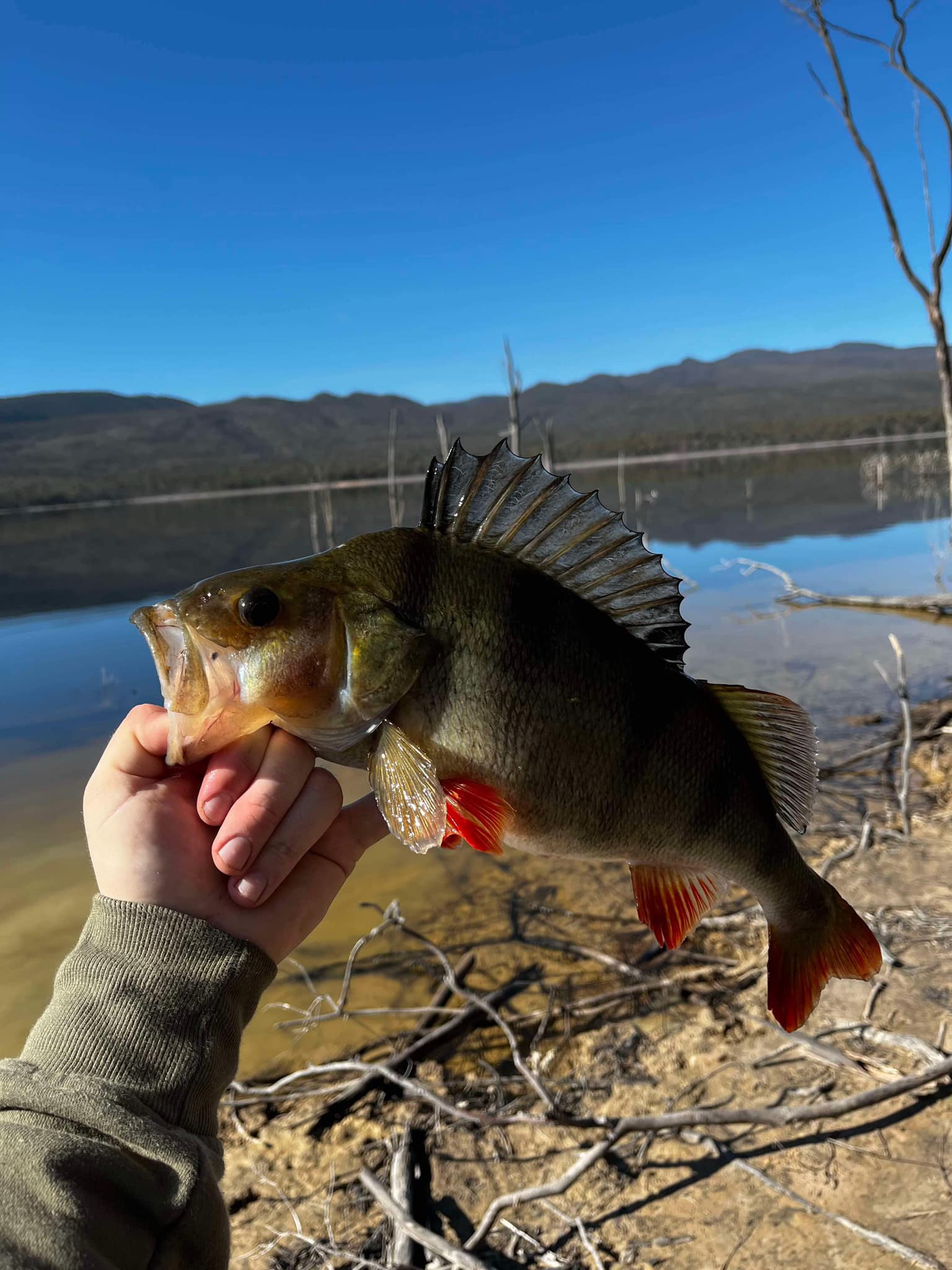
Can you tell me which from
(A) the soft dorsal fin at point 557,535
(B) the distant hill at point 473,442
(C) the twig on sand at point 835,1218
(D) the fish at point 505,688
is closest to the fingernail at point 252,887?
(D) the fish at point 505,688

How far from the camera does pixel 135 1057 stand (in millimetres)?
1584

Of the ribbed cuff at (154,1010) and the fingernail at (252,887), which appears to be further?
the fingernail at (252,887)

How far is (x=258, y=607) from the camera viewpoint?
181 cm

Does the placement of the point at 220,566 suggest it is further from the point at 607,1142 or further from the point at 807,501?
the point at 807,501

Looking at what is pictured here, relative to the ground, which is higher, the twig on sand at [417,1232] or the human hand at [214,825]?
the human hand at [214,825]

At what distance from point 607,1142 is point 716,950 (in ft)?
6.05

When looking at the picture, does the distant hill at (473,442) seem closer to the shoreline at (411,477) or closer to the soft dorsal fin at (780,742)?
the shoreline at (411,477)

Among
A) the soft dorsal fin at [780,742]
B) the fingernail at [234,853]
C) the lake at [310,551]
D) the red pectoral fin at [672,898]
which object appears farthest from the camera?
the lake at [310,551]

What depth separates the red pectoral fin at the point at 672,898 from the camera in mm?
2094

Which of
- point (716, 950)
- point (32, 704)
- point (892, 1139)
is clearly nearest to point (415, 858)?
point (716, 950)

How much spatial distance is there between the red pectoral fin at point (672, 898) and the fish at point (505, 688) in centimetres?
10

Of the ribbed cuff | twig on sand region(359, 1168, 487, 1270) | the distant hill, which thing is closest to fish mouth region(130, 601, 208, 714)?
the ribbed cuff

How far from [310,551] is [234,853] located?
2595 cm

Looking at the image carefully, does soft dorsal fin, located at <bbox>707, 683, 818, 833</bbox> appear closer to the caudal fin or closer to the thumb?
the caudal fin
